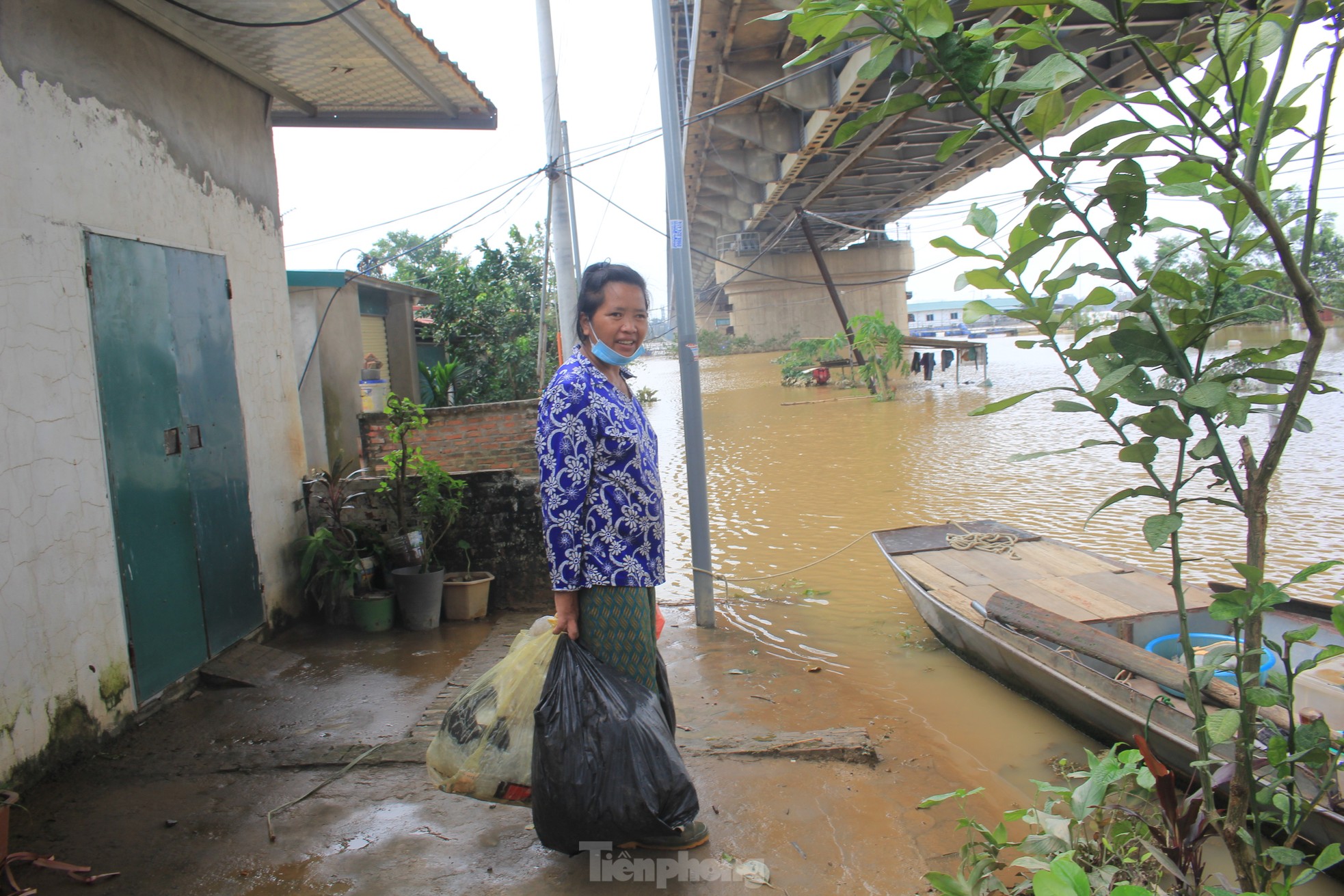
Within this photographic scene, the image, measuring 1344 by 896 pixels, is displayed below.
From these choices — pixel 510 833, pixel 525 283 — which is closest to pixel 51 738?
pixel 510 833

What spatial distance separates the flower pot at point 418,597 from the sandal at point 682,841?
9.59 ft

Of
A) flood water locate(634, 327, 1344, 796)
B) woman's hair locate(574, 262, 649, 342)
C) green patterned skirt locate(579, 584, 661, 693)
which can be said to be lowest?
flood water locate(634, 327, 1344, 796)

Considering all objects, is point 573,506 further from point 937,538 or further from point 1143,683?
point 937,538

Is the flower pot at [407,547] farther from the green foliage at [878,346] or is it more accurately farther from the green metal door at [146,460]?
the green foliage at [878,346]

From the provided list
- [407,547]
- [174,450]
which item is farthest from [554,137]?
[174,450]

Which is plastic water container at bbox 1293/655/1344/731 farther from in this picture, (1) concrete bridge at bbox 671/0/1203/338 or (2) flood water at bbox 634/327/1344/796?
(1) concrete bridge at bbox 671/0/1203/338

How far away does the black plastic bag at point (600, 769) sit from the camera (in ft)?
7.45

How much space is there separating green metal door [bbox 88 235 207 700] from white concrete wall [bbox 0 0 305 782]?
79mm

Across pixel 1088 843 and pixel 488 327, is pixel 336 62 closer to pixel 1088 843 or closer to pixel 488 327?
pixel 1088 843

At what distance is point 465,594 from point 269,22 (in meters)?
3.38

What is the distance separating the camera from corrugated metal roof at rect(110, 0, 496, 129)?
4.25 m

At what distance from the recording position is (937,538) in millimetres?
6121

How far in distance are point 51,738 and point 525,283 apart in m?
11.4

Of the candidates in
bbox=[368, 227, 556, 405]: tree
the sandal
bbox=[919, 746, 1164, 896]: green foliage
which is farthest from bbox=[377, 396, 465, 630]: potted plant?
bbox=[368, 227, 556, 405]: tree
